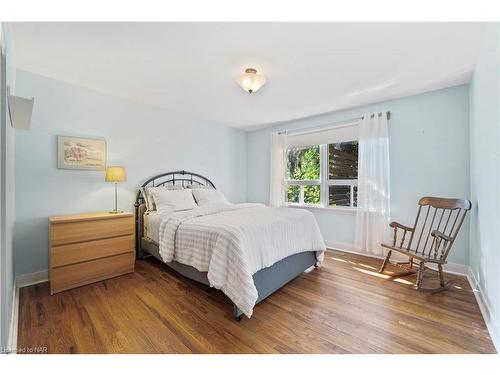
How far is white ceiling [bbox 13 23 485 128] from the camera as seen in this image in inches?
65.7

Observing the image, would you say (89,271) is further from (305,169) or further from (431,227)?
(431,227)

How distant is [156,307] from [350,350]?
1.58 metres

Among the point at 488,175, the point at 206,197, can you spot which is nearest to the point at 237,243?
the point at 206,197

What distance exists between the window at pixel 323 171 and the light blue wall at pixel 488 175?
4.86 ft

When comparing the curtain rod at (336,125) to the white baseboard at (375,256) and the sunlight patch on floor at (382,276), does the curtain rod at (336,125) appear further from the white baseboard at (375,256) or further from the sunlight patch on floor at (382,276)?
the sunlight patch on floor at (382,276)

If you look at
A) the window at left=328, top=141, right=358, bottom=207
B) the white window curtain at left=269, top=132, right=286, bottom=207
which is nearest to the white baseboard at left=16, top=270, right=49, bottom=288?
the white window curtain at left=269, top=132, right=286, bottom=207

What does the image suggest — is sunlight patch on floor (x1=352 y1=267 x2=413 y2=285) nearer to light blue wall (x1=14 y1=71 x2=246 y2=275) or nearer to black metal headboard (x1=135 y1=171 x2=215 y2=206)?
black metal headboard (x1=135 y1=171 x2=215 y2=206)

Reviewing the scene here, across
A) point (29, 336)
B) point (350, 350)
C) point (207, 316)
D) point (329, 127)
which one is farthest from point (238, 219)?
point (329, 127)

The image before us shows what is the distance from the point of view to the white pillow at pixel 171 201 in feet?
9.73

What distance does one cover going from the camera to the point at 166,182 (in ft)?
11.9

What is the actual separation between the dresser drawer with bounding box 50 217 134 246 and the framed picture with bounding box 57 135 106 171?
0.83 metres

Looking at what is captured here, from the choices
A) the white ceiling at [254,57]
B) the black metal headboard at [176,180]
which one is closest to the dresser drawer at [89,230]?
the black metal headboard at [176,180]

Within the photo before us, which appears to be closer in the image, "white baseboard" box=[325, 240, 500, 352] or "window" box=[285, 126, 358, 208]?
"white baseboard" box=[325, 240, 500, 352]
